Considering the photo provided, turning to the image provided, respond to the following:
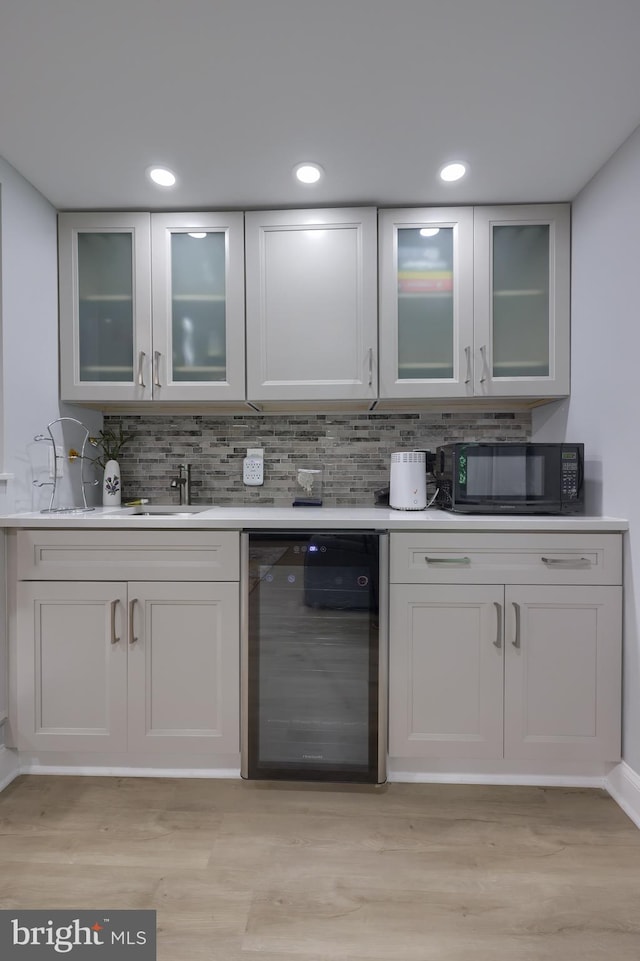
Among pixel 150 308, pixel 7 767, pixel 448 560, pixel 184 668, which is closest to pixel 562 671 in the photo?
pixel 448 560

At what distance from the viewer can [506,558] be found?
1.74 m

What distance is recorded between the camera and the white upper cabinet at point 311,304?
2070 mm

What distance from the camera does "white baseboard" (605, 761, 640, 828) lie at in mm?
1597

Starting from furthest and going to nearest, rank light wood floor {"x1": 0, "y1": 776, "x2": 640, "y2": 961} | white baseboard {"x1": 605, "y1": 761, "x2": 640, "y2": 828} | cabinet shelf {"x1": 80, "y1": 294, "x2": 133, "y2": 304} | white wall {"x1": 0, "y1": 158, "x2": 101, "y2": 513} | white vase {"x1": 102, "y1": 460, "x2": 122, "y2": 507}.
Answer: white vase {"x1": 102, "y1": 460, "x2": 122, "y2": 507} → cabinet shelf {"x1": 80, "y1": 294, "x2": 133, "y2": 304} → white wall {"x1": 0, "y1": 158, "x2": 101, "y2": 513} → white baseboard {"x1": 605, "y1": 761, "x2": 640, "y2": 828} → light wood floor {"x1": 0, "y1": 776, "x2": 640, "y2": 961}

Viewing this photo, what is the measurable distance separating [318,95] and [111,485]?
73.4 inches

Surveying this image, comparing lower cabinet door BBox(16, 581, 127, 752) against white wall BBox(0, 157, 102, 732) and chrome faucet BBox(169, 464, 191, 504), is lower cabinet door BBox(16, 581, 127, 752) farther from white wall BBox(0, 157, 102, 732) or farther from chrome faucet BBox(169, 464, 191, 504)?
chrome faucet BBox(169, 464, 191, 504)

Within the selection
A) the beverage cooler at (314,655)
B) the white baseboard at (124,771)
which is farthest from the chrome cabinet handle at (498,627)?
the white baseboard at (124,771)

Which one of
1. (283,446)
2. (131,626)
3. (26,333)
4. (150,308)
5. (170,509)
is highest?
Result: (150,308)

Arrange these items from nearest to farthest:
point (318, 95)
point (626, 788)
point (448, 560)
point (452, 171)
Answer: point (318, 95) < point (626, 788) < point (448, 560) < point (452, 171)

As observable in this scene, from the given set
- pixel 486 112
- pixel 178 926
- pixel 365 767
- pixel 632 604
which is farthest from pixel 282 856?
pixel 486 112

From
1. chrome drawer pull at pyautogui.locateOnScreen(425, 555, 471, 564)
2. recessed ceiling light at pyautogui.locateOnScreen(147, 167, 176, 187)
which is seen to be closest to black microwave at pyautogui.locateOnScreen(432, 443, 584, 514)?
chrome drawer pull at pyautogui.locateOnScreen(425, 555, 471, 564)

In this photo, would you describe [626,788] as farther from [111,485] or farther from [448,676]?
[111,485]

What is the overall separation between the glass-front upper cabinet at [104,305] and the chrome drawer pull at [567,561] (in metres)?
1.85

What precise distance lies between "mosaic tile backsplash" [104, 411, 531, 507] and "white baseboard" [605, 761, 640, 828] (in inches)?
57.8
